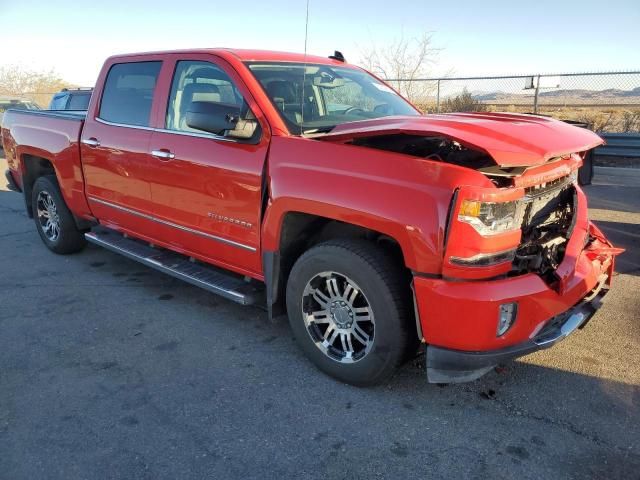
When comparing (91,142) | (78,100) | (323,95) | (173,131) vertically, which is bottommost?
(91,142)

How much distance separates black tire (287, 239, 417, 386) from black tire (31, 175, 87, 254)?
342 centimetres

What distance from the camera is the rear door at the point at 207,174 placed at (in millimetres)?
3383

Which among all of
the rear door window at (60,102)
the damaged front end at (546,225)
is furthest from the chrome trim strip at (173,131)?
the rear door window at (60,102)

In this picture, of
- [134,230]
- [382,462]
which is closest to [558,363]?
[382,462]

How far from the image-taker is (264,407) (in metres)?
2.97

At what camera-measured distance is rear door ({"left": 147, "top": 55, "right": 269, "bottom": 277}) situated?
3383 millimetres

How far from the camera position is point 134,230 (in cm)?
462

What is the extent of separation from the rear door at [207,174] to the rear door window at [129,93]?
0.26 m

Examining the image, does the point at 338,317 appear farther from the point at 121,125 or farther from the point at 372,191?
the point at 121,125

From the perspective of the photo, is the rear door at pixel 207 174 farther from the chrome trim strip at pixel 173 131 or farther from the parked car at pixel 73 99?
the parked car at pixel 73 99

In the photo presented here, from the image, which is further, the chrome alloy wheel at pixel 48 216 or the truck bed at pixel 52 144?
the chrome alloy wheel at pixel 48 216

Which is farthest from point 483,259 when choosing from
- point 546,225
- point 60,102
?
point 60,102

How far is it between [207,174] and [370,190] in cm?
134

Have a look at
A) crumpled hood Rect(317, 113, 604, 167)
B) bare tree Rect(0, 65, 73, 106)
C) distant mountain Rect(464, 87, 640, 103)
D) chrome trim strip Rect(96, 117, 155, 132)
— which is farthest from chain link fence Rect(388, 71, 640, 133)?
bare tree Rect(0, 65, 73, 106)
